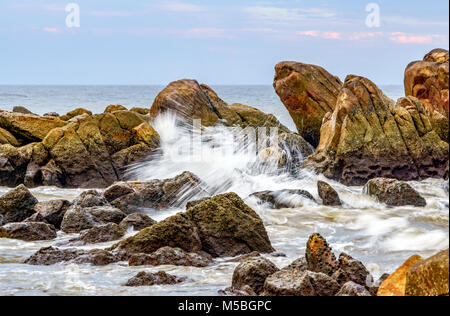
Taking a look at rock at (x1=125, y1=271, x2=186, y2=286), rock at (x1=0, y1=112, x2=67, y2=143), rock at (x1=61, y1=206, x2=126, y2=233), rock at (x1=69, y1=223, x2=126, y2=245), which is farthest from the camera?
rock at (x1=0, y1=112, x2=67, y2=143)

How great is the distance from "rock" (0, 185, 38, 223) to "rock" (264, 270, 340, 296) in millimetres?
6385

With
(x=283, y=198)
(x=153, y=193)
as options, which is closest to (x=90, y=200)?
(x=153, y=193)

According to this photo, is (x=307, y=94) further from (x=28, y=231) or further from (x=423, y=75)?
(x=28, y=231)

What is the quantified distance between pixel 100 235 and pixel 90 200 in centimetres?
192

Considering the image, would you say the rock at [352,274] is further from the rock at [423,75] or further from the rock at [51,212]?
the rock at [423,75]

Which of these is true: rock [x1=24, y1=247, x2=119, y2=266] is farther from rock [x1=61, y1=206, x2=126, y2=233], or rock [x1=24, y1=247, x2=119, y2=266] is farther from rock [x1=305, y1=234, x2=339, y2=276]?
rock [x1=305, y1=234, x2=339, y2=276]

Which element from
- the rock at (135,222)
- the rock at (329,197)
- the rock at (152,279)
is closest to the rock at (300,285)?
the rock at (152,279)

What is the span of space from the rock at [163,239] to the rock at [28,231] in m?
1.91

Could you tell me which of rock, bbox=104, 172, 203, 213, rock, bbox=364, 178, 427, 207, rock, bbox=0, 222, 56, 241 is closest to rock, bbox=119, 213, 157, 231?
rock, bbox=0, 222, 56, 241

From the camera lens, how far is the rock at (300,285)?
5477 mm

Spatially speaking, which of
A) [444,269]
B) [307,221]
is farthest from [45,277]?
[307,221]

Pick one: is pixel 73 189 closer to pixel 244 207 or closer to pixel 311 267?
pixel 244 207

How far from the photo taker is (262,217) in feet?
37.5

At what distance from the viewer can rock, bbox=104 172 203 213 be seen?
11672mm
